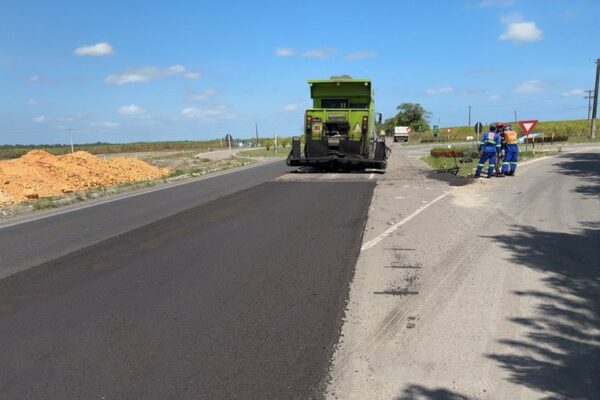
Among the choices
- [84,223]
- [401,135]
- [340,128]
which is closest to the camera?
[84,223]

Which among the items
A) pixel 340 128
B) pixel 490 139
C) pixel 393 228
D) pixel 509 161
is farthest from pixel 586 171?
pixel 393 228

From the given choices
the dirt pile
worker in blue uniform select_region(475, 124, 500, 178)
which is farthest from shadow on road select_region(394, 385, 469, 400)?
the dirt pile

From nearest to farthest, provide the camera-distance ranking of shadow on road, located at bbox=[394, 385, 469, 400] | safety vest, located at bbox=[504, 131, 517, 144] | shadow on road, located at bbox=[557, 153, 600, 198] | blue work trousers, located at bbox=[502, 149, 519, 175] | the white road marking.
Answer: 1. shadow on road, located at bbox=[394, 385, 469, 400]
2. the white road marking
3. shadow on road, located at bbox=[557, 153, 600, 198]
4. blue work trousers, located at bbox=[502, 149, 519, 175]
5. safety vest, located at bbox=[504, 131, 517, 144]

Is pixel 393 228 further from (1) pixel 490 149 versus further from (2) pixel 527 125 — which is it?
(2) pixel 527 125

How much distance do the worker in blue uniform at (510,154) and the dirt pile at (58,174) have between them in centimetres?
1612

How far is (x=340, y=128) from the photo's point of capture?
20.5 metres

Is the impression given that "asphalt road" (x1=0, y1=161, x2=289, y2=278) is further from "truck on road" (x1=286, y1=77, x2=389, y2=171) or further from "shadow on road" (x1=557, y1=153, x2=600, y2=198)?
"shadow on road" (x1=557, y1=153, x2=600, y2=198)

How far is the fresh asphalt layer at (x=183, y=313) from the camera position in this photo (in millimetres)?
3754

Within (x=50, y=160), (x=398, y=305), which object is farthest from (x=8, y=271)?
(x=50, y=160)

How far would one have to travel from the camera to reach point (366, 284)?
5930 mm

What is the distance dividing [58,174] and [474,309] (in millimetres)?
24959

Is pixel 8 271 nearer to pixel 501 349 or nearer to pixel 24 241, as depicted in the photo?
pixel 24 241

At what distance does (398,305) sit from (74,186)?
22074 mm

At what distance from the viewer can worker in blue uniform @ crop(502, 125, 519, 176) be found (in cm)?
1691
